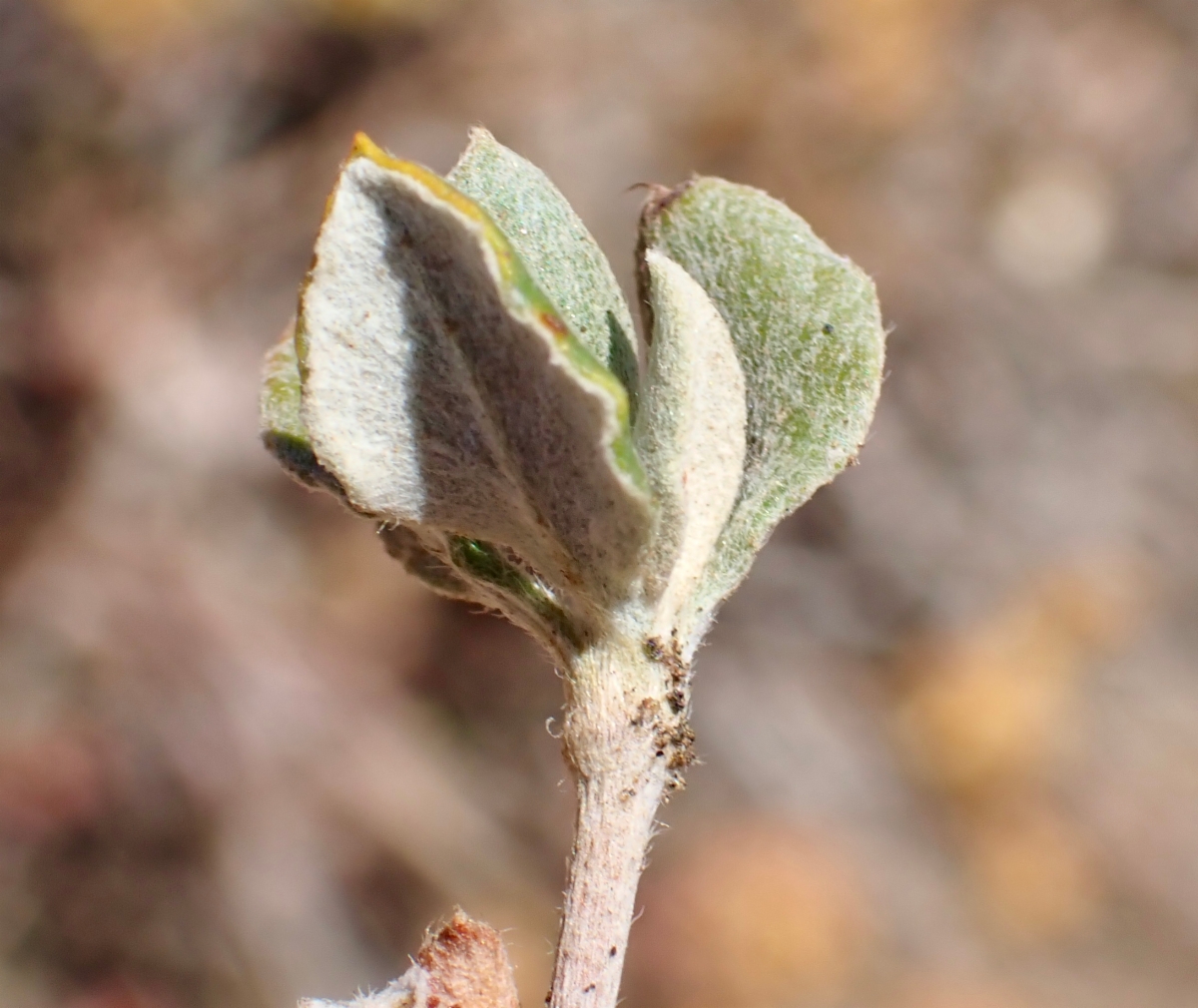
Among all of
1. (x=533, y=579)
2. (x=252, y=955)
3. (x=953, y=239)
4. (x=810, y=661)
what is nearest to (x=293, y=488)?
(x=252, y=955)

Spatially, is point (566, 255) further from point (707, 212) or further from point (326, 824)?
point (326, 824)

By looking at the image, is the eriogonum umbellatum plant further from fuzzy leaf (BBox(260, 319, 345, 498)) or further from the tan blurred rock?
the tan blurred rock

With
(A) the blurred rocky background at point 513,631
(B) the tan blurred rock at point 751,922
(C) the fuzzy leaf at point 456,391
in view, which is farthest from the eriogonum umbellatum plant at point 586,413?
(B) the tan blurred rock at point 751,922

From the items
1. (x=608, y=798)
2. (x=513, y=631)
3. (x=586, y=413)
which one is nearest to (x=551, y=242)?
(x=586, y=413)

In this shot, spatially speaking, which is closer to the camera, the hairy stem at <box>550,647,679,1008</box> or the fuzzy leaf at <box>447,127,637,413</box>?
the hairy stem at <box>550,647,679,1008</box>

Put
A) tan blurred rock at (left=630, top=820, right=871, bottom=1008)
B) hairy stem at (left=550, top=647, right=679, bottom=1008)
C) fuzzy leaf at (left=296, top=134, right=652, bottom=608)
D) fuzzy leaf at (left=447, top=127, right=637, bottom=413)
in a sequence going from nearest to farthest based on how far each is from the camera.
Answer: fuzzy leaf at (left=296, top=134, right=652, bottom=608) → hairy stem at (left=550, top=647, right=679, bottom=1008) → fuzzy leaf at (left=447, top=127, right=637, bottom=413) → tan blurred rock at (left=630, top=820, right=871, bottom=1008)

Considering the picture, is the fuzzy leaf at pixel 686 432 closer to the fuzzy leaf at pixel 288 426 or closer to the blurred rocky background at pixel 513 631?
the fuzzy leaf at pixel 288 426

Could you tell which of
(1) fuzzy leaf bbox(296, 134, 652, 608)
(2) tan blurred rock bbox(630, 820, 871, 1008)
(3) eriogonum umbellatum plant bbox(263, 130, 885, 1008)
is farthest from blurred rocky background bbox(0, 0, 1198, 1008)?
(1) fuzzy leaf bbox(296, 134, 652, 608)
